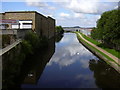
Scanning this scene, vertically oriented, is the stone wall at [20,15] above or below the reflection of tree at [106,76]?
above

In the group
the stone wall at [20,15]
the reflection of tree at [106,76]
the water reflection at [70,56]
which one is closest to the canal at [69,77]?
the reflection of tree at [106,76]

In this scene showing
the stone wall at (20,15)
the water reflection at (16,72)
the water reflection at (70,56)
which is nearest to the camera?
the water reflection at (16,72)

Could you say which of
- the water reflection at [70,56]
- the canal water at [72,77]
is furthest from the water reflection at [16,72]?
the water reflection at [70,56]

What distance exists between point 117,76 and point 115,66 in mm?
1906

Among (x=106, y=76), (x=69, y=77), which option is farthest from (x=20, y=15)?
(x=106, y=76)

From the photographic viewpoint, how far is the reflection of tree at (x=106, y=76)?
15156 millimetres

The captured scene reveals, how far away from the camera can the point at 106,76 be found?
17.4 metres

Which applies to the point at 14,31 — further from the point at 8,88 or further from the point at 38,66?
the point at 8,88

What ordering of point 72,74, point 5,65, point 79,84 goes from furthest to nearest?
point 72,74
point 79,84
point 5,65

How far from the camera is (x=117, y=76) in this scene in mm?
17094

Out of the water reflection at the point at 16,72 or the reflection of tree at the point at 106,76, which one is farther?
the reflection of tree at the point at 106,76

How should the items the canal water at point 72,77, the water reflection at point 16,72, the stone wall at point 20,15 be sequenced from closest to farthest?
the water reflection at point 16,72 < the canal water at point 72,77 < the stone wall at point 20,15

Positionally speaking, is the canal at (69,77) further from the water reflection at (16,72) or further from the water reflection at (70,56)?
the water reflection at (70,56)

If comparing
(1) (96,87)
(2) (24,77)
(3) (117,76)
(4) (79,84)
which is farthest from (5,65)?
(3) (117,76)
